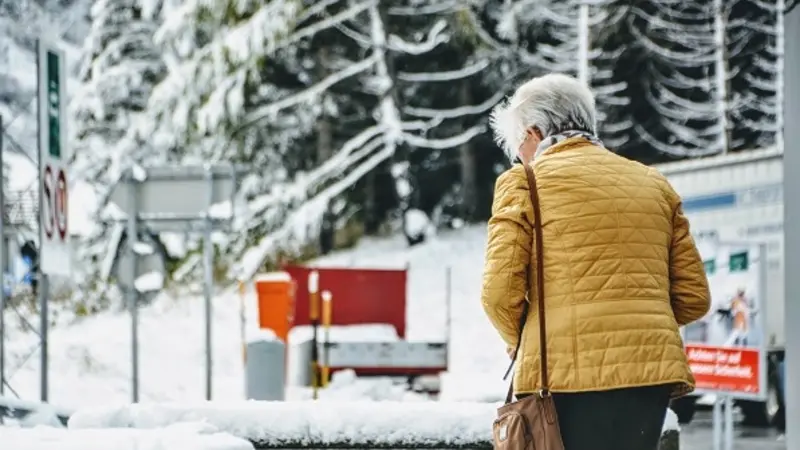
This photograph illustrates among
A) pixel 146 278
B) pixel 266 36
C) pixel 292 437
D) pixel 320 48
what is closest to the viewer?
pixel 292 437

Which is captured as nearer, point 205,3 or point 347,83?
point 205,3

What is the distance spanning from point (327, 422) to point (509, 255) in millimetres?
2394

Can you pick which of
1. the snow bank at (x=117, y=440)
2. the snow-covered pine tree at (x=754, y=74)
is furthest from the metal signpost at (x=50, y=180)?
the snow-covered pine tree at (x=754, y=74)

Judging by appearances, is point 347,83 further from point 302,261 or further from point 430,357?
point 430,357

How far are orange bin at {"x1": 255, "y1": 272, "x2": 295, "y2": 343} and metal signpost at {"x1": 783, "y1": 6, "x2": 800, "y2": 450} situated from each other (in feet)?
33.5

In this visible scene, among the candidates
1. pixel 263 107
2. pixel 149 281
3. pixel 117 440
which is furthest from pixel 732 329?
pixel 263 107

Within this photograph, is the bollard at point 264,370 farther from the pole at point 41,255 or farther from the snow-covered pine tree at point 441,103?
the snow-covered pine tree at point 441,103

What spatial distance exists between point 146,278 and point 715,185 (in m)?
5.74

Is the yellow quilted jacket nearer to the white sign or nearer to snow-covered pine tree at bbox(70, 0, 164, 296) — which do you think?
the white sign

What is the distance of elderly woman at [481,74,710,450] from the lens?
3064 mm

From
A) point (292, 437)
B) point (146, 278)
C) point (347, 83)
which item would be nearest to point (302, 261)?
point (347, 83)

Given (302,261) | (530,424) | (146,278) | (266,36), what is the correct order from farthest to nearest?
(302,261) < (266,36) < (146,278) < (530,424)

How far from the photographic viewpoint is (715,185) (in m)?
13.1

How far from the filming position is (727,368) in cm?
979
